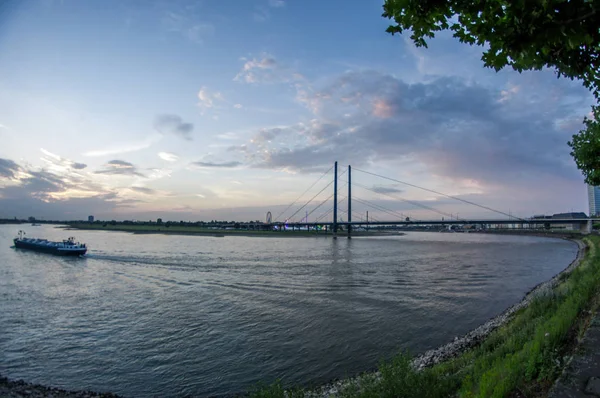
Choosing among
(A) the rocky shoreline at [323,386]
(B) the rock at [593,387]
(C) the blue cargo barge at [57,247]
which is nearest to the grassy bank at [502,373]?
(B) the rock at [593,387]

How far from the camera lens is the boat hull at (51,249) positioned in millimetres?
36594

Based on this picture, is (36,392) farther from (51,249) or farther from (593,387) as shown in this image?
(51,249)

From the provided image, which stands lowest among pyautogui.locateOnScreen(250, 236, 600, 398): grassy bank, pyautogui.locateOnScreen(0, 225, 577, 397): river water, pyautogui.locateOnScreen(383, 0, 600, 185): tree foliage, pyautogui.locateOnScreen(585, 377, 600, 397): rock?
pyautogui.locateOnScreen(0, 225, 577, 397): river water

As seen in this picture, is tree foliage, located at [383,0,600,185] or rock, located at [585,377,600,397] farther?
rock, located at [585,377,600,397]

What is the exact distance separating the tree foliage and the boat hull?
43.2m

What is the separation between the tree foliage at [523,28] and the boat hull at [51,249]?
142 ft

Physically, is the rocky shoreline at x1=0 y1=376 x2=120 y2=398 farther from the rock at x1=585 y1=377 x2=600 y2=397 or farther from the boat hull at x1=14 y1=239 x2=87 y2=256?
the boat hull at x1=14 y1=239 x2=87 y2=256

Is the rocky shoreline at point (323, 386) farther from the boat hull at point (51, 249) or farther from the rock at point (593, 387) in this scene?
the boat hull at point (51, 249)

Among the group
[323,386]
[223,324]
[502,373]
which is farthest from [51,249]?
[502,373]

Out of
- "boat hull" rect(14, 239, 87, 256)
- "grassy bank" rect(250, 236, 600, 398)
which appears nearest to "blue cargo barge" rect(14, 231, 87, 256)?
"boat hull" rect(14, 239, 87, 256)

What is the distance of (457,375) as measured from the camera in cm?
565

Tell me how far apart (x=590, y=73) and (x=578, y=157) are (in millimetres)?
14973

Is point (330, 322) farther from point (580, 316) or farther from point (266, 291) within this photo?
point (580, 316)

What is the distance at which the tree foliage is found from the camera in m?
2.29
